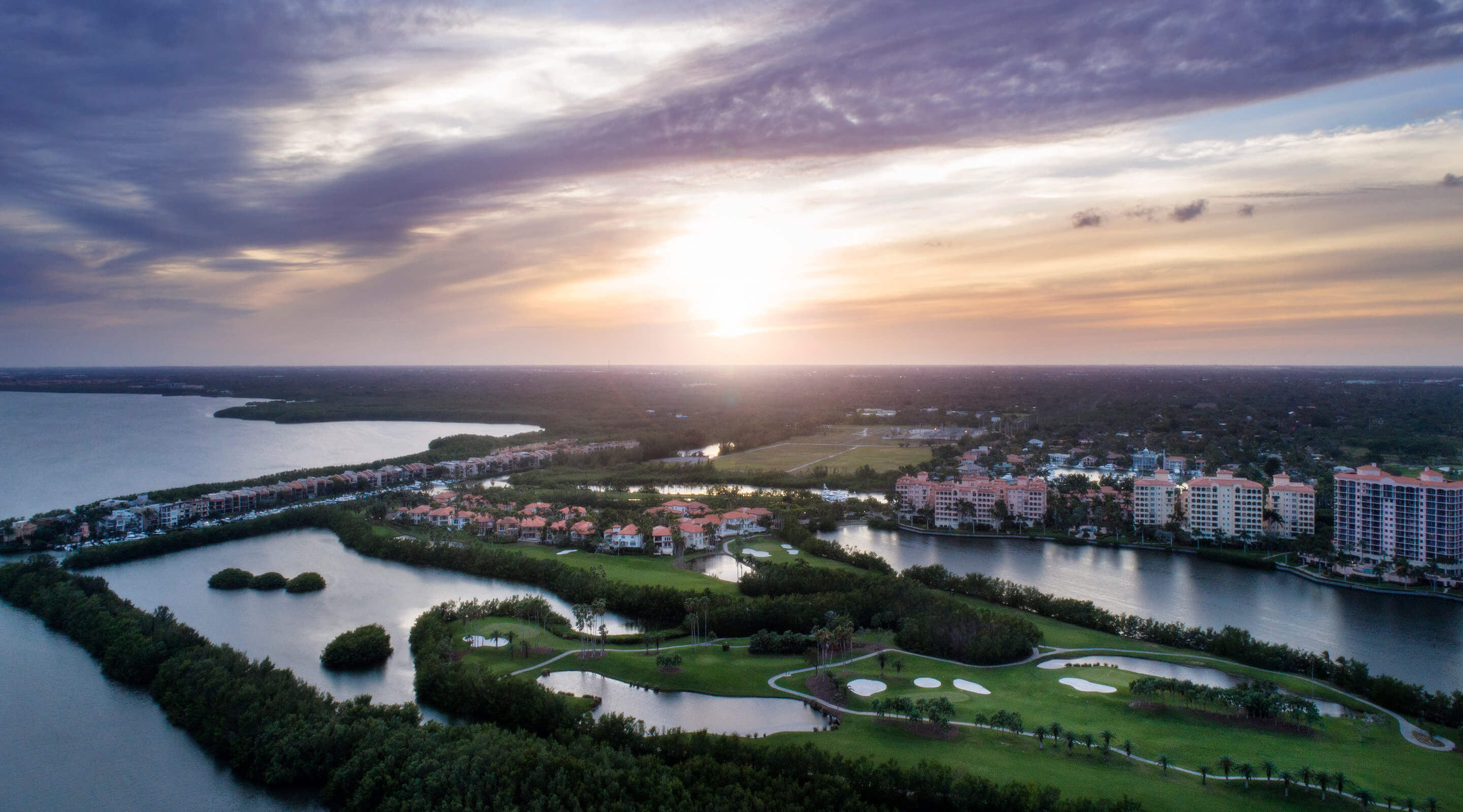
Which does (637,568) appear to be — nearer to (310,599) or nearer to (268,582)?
(310,599)

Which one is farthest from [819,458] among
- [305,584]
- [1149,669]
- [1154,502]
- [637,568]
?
[1149,669]

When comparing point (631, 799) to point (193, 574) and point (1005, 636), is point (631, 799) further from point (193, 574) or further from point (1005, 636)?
point (193, 574)

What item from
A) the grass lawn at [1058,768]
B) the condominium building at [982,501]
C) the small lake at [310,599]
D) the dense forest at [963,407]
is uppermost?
the dense forest at [963,407]

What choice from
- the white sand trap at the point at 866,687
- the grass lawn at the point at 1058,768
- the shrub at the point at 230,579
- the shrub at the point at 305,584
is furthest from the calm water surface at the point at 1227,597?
the shrub at the point at 230,579

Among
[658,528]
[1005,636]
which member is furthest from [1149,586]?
[658,528]

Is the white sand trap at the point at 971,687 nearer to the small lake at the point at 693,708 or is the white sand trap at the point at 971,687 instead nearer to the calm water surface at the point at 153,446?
the small lake at the point at 693,708

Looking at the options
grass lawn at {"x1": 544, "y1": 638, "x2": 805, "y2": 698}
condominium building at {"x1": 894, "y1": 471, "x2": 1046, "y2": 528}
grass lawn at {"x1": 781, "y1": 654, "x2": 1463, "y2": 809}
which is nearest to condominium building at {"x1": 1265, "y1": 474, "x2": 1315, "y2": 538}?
condominium building at {"x1": 894, "y1": 471, "x2": 1046, "y2": 528}

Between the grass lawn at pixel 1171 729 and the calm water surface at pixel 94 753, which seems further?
the calm water surface at pixel 94 753
